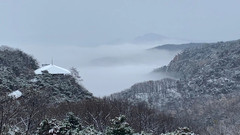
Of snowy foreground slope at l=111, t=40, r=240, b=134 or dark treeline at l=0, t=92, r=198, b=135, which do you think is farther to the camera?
snowy foreground slope at l=111, t=40, r=240, b=134

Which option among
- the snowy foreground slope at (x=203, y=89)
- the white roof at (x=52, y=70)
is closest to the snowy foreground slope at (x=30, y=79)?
the white roof at (x=52, y=70)

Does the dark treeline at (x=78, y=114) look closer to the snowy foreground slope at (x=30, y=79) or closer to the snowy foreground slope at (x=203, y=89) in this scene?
the snowy foreground slope at (x=30, y=79)

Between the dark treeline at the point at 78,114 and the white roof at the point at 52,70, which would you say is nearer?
the dark treeline at the point at 78,114

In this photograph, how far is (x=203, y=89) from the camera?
130m

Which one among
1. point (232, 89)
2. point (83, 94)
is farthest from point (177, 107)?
point (83, 94)

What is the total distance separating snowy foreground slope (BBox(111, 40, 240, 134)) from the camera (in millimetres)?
99438

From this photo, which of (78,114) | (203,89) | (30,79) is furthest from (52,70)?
(203,89)

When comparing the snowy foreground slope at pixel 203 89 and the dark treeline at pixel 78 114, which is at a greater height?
the dark treeline at pixel 78 114

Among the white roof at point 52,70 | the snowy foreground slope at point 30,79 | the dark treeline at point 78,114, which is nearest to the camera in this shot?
the dark treeline at point 78,114

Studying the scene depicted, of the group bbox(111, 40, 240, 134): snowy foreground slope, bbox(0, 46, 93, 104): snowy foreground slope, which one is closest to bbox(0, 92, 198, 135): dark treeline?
bbox(0, 46, 93, 104): snowy foreground slope

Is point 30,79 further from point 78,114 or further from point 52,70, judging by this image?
point 78,114

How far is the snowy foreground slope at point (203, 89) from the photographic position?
9944 cm

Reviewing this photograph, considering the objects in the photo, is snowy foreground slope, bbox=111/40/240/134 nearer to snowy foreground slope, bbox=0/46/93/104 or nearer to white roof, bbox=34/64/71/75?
snowy foreground slope, bbox=0/46/93/104

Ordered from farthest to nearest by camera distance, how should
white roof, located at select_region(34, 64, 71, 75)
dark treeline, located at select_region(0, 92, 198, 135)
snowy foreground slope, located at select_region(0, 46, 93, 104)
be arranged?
white roof, located at select_region(34, 64, 71, 75) → snowy foreground slope, located at select_region(0, 46, 93, 104) → dark treeline, located at select_region(0, 92, 198, 135)
